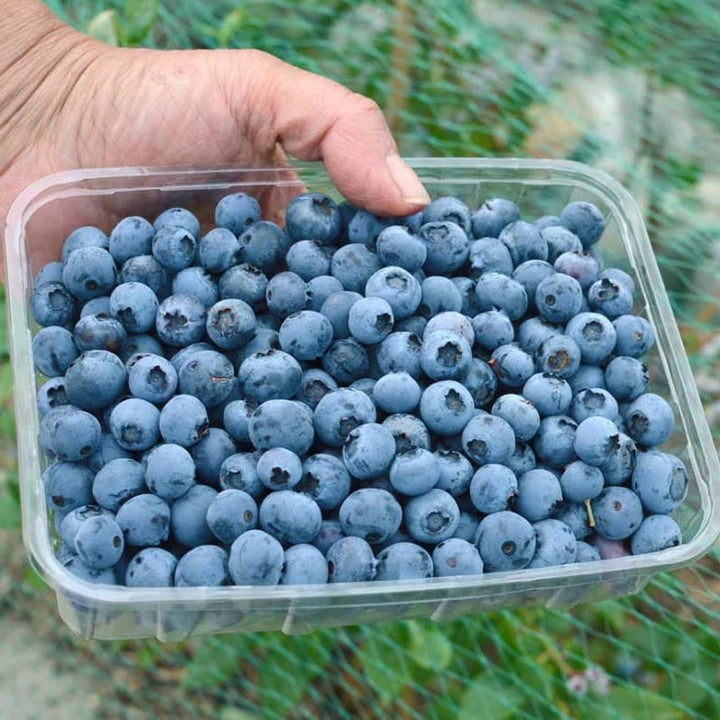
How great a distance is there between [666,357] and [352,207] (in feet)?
1.46

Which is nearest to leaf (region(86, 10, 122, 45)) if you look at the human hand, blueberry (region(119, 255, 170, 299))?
the human hand

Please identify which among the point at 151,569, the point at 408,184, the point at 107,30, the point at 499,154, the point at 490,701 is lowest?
the point at 490,701

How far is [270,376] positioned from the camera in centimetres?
110

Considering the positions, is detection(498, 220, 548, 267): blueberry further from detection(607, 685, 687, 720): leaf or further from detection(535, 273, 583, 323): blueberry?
detection(607, 685, 687, 720): leaf

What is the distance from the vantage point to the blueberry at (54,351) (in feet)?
3.82

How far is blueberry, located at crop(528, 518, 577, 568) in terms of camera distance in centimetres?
107

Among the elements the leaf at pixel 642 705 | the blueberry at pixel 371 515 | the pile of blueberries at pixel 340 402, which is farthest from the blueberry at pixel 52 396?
the leaf at pixel 642 705

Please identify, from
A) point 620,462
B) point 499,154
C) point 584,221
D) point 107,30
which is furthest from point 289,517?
point 499,154

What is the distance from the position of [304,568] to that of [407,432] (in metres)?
0.19

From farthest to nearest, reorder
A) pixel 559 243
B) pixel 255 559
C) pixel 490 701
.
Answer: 1. pixel 490 701
2. pixel 559 243
3. pixel 255 559

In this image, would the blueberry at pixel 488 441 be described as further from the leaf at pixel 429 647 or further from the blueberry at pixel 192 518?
the leaf at pixel 429 647

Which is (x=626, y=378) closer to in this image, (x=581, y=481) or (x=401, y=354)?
(x=581, y=481)

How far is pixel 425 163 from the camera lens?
4.62 feet

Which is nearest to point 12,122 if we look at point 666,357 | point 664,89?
point 666,357
